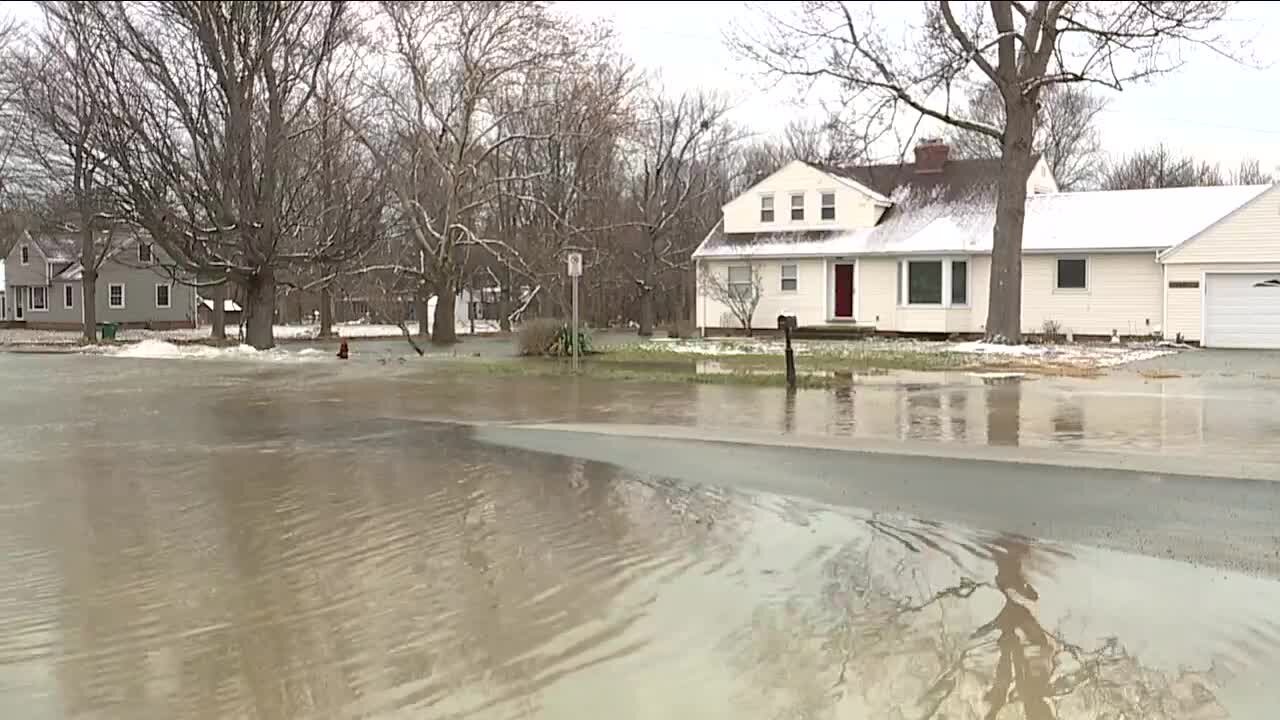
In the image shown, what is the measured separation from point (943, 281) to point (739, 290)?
6856mm

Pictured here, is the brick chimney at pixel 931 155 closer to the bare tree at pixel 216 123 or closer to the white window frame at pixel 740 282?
the white window frame at pixel 740 282

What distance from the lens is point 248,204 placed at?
108 feet

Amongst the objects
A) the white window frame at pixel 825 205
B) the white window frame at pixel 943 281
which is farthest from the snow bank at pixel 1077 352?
the white window frame at pixel 825 205

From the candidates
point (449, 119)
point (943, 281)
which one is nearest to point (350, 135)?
point (449, 119)

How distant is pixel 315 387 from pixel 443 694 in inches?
642

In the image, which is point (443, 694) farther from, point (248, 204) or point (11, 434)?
point (248, 204)

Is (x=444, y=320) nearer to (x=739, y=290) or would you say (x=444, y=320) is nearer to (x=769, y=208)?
(x=739, y=290)

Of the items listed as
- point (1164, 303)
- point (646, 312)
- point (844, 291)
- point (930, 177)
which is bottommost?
point (1164, 303)

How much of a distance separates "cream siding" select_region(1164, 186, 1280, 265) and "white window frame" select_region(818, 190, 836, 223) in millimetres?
11113

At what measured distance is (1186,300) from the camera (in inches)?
1179

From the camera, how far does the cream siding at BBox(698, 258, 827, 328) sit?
36.3 meters

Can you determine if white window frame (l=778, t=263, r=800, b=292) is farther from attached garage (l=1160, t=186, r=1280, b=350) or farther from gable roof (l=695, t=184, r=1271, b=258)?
attached garage (l=1160, t=186, r=1280, b=350)

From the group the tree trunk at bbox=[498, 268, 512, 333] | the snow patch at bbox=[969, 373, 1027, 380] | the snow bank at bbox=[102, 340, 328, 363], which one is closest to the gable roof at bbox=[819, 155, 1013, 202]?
the snow patch at bbox=[969, 373, 1027, 380]

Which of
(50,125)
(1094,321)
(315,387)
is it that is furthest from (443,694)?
(50,125)
